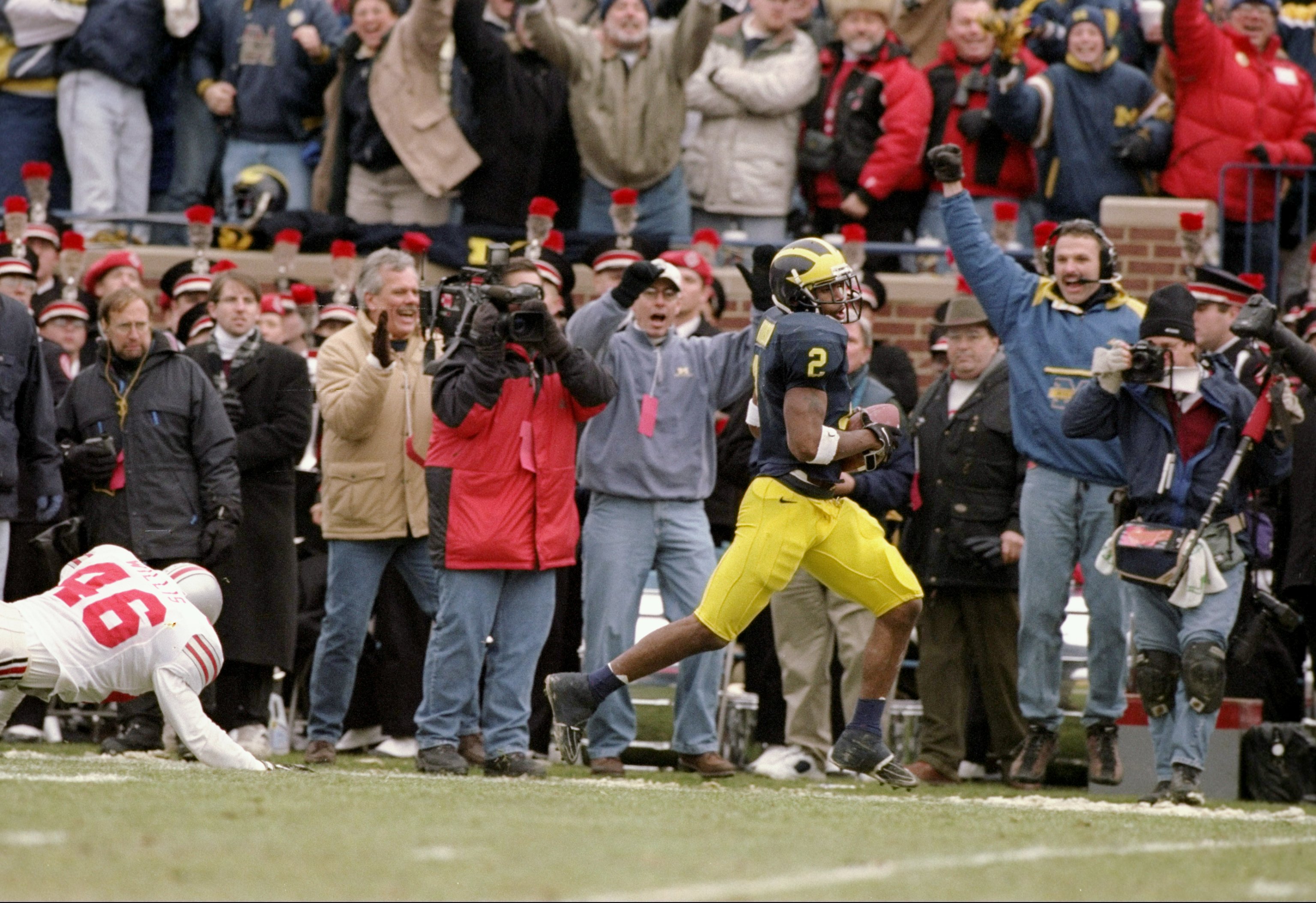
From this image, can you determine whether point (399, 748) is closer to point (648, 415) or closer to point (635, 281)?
point (648, 415)

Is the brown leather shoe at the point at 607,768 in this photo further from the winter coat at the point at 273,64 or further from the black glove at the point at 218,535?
the winter coat at the point at 273,64

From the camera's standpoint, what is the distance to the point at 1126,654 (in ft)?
34.1

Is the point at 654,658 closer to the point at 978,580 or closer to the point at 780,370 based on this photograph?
the point at 780,370

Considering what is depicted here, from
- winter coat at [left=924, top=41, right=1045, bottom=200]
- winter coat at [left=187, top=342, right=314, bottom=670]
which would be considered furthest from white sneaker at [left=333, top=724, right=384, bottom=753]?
winter coat at [left=924, top=41, right=1045, bottom=200]

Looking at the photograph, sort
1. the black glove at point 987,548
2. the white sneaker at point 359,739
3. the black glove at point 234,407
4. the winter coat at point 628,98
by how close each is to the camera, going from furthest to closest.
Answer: the winter coat at point 628,98, the white sneaker at point 359,739, the black glove at point 234,407, the black glove at point 987,548

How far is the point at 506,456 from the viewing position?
9.83 m

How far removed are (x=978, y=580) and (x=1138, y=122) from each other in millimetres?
4234

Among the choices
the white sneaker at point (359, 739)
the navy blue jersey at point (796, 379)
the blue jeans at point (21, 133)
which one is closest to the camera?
the navy blue jersey at point (796, 379)

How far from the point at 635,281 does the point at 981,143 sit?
174 inches

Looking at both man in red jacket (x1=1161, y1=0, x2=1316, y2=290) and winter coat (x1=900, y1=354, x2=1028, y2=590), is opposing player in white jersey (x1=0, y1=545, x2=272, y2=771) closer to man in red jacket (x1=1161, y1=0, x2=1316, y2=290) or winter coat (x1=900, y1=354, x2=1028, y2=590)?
winter coat (x1=900, y1=354, x2=1028, y2=590)

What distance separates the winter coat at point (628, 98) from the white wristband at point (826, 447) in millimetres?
5673

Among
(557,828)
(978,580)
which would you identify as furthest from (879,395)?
(557,828)

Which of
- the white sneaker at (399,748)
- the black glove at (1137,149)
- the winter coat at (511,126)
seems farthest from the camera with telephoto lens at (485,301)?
the black glove at (1137,149)

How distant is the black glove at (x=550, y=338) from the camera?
956 centimetres
